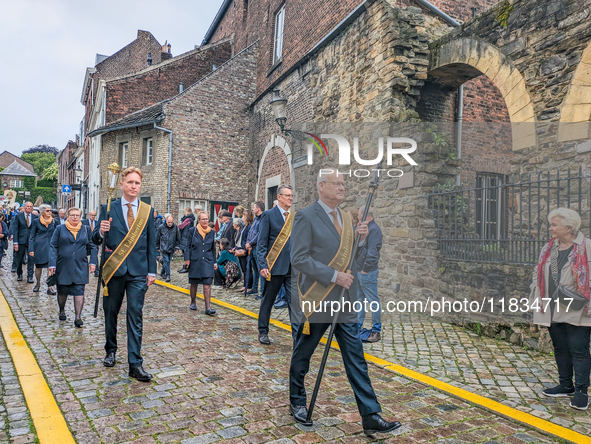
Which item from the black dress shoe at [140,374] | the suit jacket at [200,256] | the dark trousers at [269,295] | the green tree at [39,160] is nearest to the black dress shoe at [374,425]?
the black dress shoe at [140,374]

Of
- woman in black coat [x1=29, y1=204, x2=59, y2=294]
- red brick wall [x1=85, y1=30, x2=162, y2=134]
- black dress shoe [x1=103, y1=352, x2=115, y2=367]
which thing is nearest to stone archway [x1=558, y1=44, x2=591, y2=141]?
black dress shoe [x1=103, y1=352, x2=115, y2=367]

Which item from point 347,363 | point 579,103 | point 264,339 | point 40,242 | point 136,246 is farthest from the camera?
point 40,242

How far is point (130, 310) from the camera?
4590mm

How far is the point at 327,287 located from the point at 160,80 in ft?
77.8

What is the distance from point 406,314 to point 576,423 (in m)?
4.62

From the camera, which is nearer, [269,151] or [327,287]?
[327,287]

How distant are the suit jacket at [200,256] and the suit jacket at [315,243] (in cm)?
470

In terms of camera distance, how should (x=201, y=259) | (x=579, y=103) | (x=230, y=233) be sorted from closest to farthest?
(x=579, y=103) < (x=201, y=259) < (x=230, y=233)

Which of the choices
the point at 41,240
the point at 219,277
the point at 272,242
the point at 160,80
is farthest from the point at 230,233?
the point at 160,80

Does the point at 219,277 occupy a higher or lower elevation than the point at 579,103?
lower

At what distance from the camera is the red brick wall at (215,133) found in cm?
2000

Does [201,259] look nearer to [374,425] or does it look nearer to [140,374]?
[140,374]

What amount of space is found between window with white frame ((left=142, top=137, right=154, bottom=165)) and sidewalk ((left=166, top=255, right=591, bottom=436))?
629 inches

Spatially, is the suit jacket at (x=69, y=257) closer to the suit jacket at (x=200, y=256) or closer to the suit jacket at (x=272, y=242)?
the suit jacket at (x=200, y=256)
